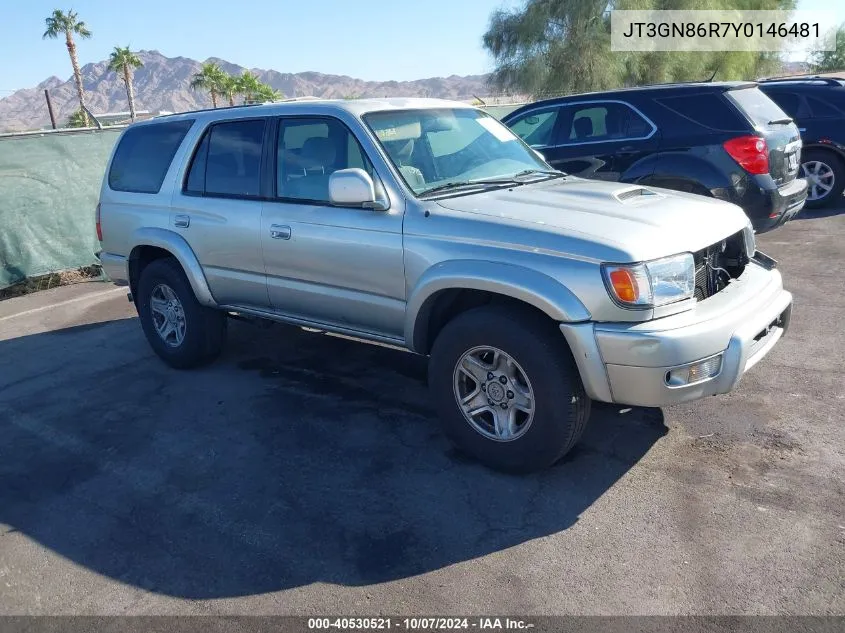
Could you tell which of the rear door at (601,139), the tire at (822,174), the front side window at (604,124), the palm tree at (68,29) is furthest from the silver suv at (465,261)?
the palm tree at (68,29)

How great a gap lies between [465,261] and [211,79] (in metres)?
61.8

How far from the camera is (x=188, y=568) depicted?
11.0ft

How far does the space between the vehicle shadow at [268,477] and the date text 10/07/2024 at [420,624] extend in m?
0.24

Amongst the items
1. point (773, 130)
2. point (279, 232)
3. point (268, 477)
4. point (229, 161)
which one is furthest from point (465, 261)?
point (773, 130)

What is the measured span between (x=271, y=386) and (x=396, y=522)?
217 centimetres

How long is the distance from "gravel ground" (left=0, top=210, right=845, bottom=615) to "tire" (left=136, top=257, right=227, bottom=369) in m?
0.25

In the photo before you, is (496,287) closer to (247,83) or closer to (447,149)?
(447,149)

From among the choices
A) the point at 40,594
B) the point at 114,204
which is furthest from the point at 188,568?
the point at 114,204

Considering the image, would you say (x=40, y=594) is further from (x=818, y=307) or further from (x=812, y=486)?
(x=818, y=307)

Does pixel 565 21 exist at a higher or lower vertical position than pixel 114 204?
higher

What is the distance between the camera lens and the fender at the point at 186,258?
5453 mm

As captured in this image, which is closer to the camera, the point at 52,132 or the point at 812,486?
the point at 812,486

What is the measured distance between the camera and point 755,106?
753 centimetres

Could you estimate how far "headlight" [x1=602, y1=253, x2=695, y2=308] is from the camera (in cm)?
338
